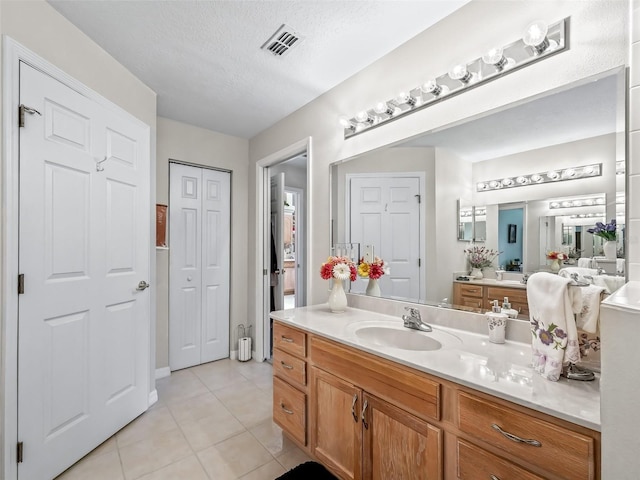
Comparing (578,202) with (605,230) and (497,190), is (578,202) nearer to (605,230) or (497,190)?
(605,230)

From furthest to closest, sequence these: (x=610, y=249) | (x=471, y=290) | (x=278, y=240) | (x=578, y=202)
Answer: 1. (x=278, y=240)
2. (x=471, y=290)
3. (x=578, y=202)
4. (x=610, y=249)

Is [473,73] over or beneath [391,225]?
over

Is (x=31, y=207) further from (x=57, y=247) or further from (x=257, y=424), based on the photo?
(x=257, y=424)

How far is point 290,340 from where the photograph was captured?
5.86ft

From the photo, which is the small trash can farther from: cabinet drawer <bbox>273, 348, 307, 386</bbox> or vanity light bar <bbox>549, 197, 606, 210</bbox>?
vanity light bar <bbox>549, 197, 606, 210</bbox>

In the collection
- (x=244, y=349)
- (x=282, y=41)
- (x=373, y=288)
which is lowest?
(x=244, y=349)

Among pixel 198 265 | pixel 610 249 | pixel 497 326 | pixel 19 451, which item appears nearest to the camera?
pixel 610 249

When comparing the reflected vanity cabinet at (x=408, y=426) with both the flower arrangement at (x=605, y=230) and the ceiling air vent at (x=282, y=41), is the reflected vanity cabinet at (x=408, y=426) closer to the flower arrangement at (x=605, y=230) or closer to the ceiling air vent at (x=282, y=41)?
the flower arrangement at (x=605, y=230)

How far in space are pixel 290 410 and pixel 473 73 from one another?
206cm

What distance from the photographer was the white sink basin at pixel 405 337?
1448mm

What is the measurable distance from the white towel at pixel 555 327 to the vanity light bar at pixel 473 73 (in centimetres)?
95

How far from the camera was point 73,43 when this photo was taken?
170 cm

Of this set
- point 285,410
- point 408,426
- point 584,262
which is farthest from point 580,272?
point 285,410

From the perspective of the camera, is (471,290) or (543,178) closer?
(543,178)
